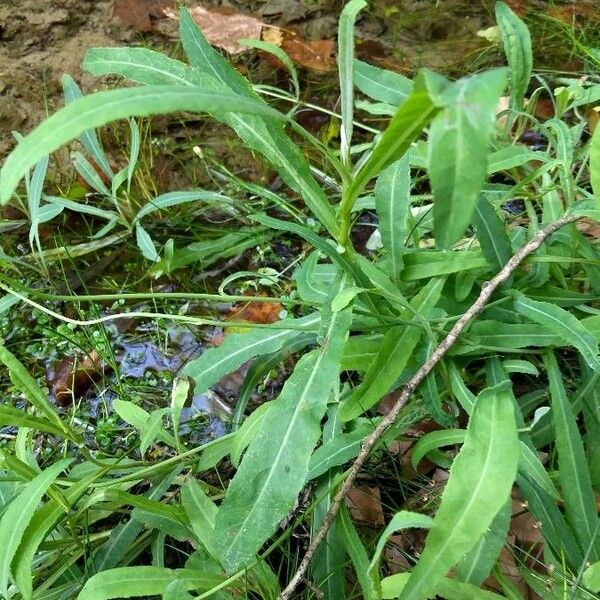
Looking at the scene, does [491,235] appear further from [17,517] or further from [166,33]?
[166,33]

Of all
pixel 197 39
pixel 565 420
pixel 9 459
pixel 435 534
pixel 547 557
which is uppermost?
pixel 197 39

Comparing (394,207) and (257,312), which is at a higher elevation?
(394,207)

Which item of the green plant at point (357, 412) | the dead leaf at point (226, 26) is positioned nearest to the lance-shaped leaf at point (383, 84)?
the green plant at point (357, 412)

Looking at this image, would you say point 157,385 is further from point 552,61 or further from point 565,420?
point 552,61

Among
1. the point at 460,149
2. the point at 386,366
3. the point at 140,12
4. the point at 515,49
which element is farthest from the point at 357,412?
the point at 140,12

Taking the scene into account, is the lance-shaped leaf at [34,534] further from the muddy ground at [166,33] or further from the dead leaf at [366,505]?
the muddy ground at [166,33]

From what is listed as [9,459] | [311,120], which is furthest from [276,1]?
[9,459]
